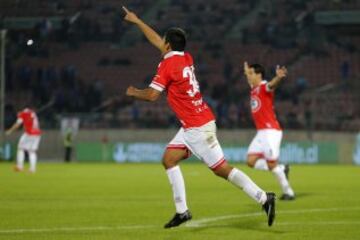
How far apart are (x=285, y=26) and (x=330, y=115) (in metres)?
8.15

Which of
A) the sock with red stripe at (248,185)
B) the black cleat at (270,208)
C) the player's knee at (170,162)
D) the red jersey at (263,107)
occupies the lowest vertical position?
the black cleat at (270,208)

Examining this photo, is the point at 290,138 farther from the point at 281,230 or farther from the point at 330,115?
the point at 281,230

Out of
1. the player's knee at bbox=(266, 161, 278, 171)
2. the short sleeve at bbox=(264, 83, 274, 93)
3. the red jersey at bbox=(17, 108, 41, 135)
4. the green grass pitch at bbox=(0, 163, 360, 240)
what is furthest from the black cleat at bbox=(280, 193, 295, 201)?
the red jersey at bbox=(17, 108, 41, 135)

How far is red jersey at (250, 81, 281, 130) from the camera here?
56.7 feet

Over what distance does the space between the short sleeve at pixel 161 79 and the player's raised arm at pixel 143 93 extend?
0.27 ft

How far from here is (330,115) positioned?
3916 centimetres

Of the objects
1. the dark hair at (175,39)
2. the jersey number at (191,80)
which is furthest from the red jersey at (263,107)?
the dark hair at (175,39)

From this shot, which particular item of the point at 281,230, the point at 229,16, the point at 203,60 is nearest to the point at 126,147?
the point at 203,60

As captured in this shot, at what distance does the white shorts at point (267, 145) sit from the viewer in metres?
17.3

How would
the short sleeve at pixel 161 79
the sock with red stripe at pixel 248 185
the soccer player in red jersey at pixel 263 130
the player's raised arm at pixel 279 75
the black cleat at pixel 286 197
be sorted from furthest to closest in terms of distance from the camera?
the soccer player in red jersey at pixel 263 130 → the black cleat at pixel 286 197 → the player's raised arm at pixel 279 75 → the sock with red stripe at pixel 248 185 → the short sleeve at pixel 161 79

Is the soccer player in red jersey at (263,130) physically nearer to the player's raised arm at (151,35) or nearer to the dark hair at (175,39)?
the player's raised arm at (151,35)

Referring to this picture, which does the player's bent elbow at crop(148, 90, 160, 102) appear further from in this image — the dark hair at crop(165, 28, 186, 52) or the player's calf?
the player's calf

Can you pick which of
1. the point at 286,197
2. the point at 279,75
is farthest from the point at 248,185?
the point at 286,197

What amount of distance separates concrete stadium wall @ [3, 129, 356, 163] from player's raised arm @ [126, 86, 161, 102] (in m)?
28.2
